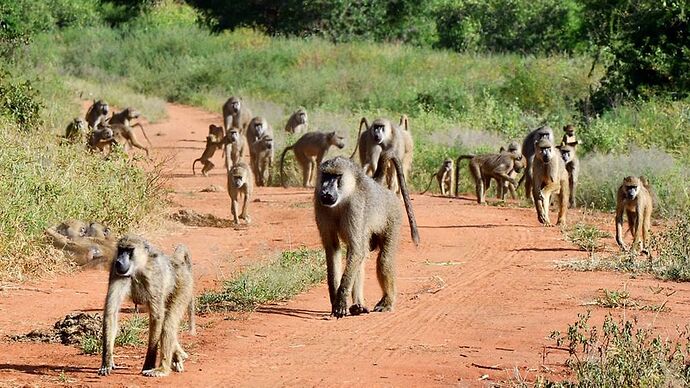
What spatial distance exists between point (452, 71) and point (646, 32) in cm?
1182

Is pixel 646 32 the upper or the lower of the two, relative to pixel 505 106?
upper

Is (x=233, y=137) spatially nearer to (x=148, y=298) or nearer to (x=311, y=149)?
(x=311, y=149)

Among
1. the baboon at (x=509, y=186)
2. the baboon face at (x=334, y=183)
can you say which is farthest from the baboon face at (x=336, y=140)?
the baboon face at (x=334, y=183)

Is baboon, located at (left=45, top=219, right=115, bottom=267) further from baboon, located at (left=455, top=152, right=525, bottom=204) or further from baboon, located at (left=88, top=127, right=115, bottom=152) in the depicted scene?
baboon, located at (left=88, top=127, right=115, bottom=152)

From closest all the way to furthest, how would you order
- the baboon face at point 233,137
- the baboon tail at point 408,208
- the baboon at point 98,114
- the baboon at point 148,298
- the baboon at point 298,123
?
the baboon at point 148,298, the baboon tail at point 408,208, the baboon face at point 233,137, the baboon at point 98,114, the baboon at point 298,123

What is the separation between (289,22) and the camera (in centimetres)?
4503

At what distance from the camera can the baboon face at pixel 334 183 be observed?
9.20 m

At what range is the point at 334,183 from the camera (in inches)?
363

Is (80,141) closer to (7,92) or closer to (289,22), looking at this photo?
(7,92)

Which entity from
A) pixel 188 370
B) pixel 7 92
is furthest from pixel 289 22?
pixel 188 370

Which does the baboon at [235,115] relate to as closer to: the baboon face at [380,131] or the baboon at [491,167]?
the baboon at [491,167]

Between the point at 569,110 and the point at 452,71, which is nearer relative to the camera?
the point at 569,110

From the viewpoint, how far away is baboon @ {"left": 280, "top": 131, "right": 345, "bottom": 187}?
1948 cm

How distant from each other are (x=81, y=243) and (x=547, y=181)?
6168mm
